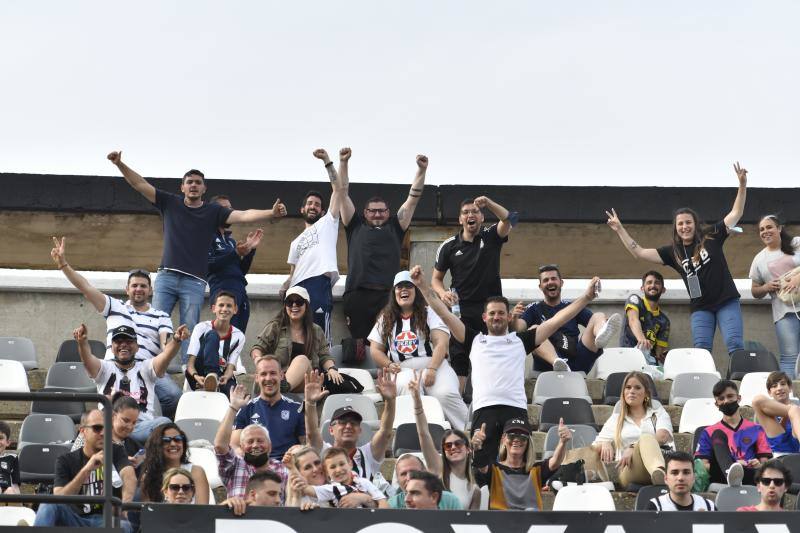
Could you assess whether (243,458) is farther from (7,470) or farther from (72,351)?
(72,351)

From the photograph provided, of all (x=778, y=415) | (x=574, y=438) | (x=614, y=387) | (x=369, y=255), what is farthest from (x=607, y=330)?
(x=369, y=255)

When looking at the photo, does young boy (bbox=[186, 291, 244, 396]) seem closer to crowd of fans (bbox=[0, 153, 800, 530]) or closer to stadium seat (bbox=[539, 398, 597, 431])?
crowd of fans (bbox=[0, 153, 800, 530])

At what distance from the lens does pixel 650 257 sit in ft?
51.1

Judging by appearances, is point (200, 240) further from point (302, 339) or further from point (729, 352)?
point (729, 352)

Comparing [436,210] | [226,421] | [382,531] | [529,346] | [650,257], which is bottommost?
[382,531]

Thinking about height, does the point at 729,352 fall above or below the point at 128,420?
above

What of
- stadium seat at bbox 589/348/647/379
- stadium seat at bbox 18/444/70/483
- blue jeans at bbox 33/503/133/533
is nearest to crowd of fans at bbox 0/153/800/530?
blue jeans at bbox 33/503/133/533

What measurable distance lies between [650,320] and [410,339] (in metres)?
2.64

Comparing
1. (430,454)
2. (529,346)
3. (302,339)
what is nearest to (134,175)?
(302,339)

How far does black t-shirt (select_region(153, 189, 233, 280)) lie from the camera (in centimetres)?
1478

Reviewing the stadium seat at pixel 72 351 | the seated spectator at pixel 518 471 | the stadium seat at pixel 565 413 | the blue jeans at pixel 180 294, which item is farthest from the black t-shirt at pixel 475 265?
the seated spectator at pixel 518 471

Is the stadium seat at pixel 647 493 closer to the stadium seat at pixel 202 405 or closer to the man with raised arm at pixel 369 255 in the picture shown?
the stadium seat at pixel 202 405

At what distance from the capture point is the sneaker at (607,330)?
14383 millimetres

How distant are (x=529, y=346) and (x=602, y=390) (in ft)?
3.75
